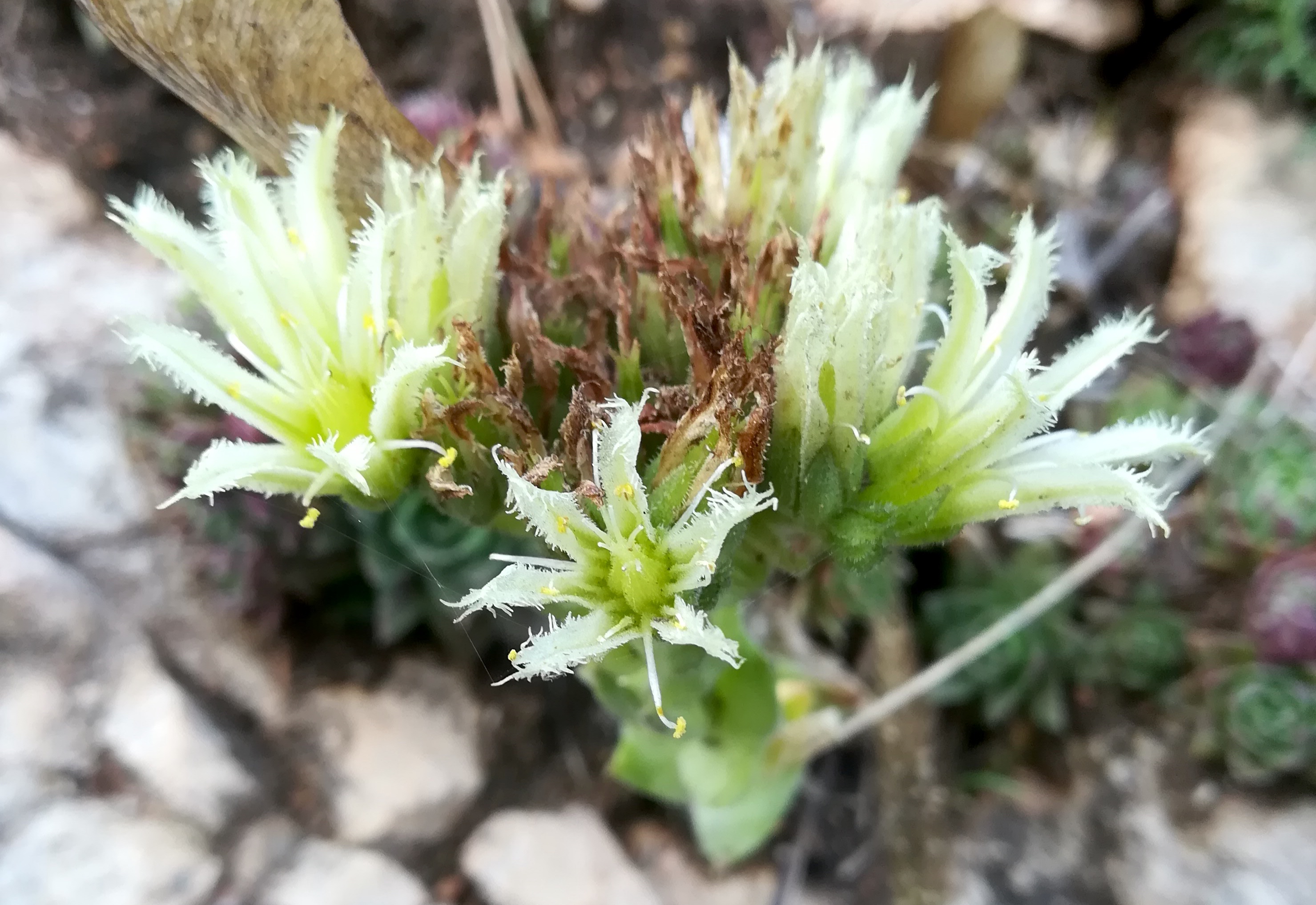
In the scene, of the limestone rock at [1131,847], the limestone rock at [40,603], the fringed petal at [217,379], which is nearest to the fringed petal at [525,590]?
the fringed petal at [217,379]

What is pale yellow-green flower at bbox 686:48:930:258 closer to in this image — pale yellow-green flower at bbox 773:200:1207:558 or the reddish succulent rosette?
pale yellow-green flower at bbox 773:200:1207:558

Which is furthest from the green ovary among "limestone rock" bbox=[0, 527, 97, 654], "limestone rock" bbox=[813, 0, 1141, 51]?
"limestone rock" bbox=[813, 0, 1141, 51]

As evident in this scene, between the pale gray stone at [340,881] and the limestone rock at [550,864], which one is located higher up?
the pale gray stone at [340,881]

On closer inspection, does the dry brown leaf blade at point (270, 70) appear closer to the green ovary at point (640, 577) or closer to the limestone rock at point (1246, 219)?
the green ovary at point (640, 577)

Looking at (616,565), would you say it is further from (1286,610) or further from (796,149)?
(1286,610)

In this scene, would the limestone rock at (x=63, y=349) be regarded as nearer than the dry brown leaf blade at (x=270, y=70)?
No

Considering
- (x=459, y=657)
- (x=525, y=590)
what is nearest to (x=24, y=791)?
(x=459, y=657)

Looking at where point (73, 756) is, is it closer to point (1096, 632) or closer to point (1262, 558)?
point (1096, 632)
